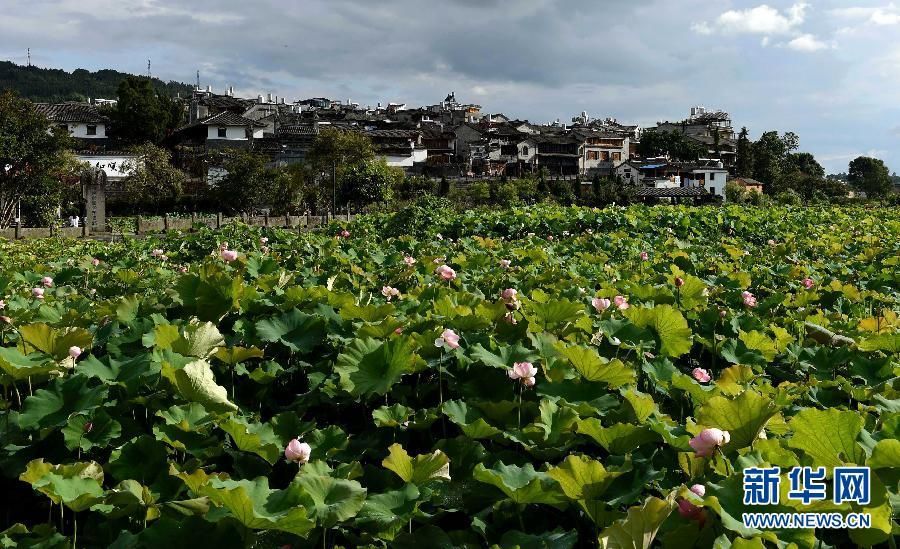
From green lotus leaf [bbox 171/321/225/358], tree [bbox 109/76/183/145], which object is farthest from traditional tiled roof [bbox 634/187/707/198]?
green lotus leaf [bbox 171/321/225/358]

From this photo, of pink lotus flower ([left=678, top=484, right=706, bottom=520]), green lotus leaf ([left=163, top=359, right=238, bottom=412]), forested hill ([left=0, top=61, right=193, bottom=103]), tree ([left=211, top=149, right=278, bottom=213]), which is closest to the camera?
pink lotus flower ([left=678, top=484, right=706, bottom=520])

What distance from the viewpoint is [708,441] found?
1.32 metres

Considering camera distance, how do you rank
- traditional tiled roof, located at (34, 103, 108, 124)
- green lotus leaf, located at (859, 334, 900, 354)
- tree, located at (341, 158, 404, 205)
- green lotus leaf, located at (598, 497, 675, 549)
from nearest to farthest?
green lotus leaf, located at (598, 497, 675, 549) < green lotus leaf, located at (859, 334, 900, 354) < tree, located at (341, 158, 404, 205) < traditional tiled roof, located at (34, 103, 108, 124)

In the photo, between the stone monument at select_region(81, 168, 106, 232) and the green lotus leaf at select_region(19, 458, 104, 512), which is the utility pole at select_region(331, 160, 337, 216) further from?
the green lotus leaf at select_region(19, 458, 104, 512)

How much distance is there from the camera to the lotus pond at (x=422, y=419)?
128cm

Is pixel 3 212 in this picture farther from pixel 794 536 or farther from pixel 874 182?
pixel 874 182

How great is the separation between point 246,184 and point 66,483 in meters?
32.3

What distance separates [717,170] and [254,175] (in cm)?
3293

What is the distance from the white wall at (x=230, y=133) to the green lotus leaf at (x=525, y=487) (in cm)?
4258

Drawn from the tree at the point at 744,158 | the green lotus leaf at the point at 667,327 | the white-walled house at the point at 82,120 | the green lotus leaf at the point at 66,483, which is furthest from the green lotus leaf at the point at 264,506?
the tree at the point at 744,158

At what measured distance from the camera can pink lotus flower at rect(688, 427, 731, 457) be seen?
1311mm

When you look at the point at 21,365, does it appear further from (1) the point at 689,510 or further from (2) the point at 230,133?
(2) the point at 230,133

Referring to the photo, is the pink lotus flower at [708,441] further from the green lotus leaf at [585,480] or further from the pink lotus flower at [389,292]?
the pink lotus flower at [389,292]

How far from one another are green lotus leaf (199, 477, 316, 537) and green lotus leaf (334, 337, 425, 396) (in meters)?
0.55
